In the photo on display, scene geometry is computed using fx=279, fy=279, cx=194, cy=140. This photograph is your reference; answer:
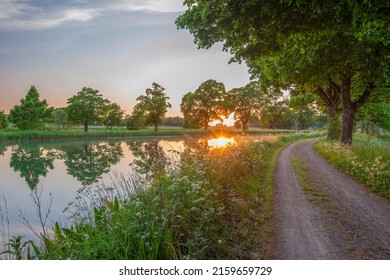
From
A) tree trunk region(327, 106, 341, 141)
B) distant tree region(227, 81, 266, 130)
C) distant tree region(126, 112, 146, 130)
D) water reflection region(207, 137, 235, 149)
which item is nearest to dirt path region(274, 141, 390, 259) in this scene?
water reflection region(207, 137, 235, 149)

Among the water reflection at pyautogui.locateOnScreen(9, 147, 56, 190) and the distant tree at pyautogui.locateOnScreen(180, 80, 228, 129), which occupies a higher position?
the distant tree at pyautogui.locateOnScreen(180, 80, 228, 129)

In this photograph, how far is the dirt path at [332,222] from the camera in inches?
183

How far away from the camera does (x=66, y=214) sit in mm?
7938

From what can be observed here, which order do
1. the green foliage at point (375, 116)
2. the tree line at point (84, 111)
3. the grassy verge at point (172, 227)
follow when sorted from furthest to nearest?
the green foliage at point (375, 116) → the tree line at point (84, 111) → the grassy verge at point (172, 227)

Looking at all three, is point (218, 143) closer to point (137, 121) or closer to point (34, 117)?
point (137, 121)

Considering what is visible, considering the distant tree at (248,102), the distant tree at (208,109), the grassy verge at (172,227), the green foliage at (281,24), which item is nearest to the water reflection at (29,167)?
the grassy verge at (172,227)

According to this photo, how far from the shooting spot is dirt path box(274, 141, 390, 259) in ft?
15.3

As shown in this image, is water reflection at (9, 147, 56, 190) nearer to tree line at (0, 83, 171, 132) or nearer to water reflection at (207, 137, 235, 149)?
tree line at (0, 83, 171, 132)

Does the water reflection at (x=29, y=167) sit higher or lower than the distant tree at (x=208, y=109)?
lower

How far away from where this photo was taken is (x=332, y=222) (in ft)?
19.6

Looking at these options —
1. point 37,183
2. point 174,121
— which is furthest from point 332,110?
point 37,183

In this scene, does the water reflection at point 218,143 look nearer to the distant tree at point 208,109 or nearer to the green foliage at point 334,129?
the distant tree at point 208,109

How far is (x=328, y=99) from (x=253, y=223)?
2222cm

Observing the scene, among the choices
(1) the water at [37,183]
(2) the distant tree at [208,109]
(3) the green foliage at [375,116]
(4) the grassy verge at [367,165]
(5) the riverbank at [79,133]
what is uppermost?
(3) the green foliage at [375,116]
